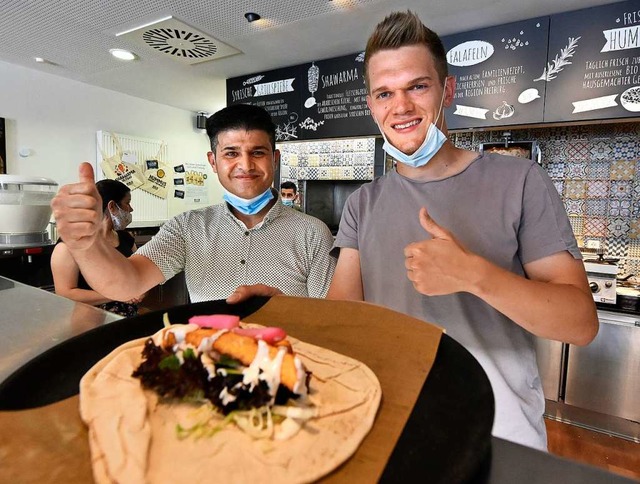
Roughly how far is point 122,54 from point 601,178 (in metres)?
4.30

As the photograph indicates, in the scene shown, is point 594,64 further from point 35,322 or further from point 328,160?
point 35,322

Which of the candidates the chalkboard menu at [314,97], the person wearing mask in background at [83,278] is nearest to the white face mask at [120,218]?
the person wearing mask in background at [83,278]

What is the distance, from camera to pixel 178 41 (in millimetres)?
3188

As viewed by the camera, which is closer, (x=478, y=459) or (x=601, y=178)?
(x=478, y=459)

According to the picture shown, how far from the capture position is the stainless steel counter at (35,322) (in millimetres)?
917

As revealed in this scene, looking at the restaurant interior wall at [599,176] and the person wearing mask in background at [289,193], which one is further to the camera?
the person wearing mask in background at [289,193]

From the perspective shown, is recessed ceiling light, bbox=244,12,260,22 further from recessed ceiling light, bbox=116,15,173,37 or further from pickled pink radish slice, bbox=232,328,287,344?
pickled pink radish slice, bbox=232,328,287,344

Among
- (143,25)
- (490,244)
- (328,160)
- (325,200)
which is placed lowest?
(490,244)

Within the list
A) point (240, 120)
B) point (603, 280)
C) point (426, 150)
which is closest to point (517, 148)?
point (603, 280)

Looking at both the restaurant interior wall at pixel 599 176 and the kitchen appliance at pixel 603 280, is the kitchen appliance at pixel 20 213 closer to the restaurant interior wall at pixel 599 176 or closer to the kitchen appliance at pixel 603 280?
the restaurant interior wall at pixel 599 176

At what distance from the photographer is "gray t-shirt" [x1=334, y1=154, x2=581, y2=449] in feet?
3.27

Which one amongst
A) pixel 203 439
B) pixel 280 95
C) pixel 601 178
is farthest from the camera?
pixel 280 95

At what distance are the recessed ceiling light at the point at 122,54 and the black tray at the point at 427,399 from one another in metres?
3.43

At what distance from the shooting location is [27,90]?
420 centimetres
